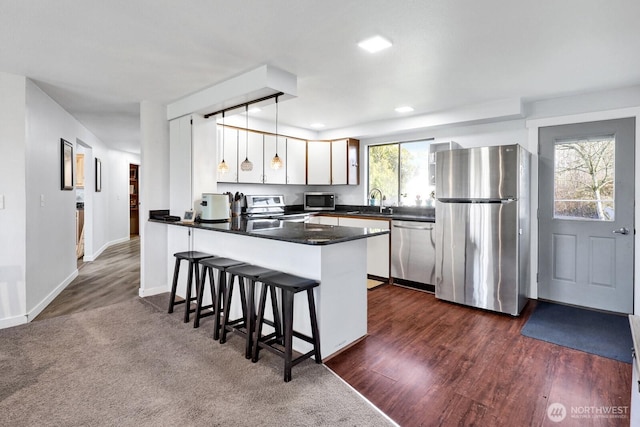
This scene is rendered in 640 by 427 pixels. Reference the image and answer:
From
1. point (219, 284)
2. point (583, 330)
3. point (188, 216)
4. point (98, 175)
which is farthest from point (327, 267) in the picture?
point (98, 175)

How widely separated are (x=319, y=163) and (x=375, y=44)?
10.9 ft

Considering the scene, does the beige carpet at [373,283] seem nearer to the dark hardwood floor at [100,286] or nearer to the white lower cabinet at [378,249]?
the white lower cabinet at [378,249]

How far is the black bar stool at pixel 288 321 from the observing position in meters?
2.23

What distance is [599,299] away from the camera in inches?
142

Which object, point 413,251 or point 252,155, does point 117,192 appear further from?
point 413,251

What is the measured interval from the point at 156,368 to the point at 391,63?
2.95 metres

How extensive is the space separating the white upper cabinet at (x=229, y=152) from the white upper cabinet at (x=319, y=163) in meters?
1.45

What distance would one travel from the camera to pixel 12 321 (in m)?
3.12

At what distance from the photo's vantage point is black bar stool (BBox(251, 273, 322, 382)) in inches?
87.7

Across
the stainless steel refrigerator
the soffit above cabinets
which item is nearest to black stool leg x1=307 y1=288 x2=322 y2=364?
the soffit above cabinets

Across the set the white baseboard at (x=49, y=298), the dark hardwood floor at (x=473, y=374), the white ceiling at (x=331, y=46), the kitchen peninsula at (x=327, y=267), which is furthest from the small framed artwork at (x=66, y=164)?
the dark hardwood floor at (x=473, y=374)

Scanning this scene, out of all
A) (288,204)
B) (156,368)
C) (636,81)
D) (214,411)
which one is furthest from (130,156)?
(636,81)

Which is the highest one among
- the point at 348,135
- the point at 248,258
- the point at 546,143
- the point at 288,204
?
the point at 348,135

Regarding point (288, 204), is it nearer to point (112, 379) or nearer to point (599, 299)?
point (112, 379)
